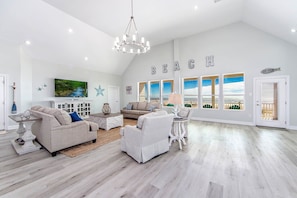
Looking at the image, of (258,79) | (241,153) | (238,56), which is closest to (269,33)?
(238,56)

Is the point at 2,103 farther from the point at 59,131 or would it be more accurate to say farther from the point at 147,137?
the point at 147,137

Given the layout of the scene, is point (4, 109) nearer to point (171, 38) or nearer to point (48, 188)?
point (48, 188)

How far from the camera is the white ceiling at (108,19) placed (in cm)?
386

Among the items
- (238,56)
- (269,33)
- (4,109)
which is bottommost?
(4,109)

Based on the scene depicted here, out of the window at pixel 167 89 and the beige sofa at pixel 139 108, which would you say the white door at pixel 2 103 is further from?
the window at pixel 167 89

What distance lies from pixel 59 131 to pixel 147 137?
1961mm

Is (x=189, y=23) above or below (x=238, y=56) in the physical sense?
above

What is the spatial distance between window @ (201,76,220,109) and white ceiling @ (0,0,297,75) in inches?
94.7

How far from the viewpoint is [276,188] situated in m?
1.75

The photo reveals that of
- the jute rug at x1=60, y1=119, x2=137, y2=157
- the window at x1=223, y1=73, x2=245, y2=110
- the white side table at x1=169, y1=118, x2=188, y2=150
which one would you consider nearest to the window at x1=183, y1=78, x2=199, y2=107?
the window at x1=223, y1=73, x2=245, y2=110

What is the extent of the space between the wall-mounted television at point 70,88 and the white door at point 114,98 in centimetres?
175

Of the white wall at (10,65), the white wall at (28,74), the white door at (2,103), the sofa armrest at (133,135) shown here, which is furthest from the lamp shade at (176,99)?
the white door at (2,103)

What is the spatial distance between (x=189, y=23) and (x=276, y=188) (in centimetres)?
570

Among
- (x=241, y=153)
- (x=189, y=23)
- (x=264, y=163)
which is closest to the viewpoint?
(x=264, y=163)
